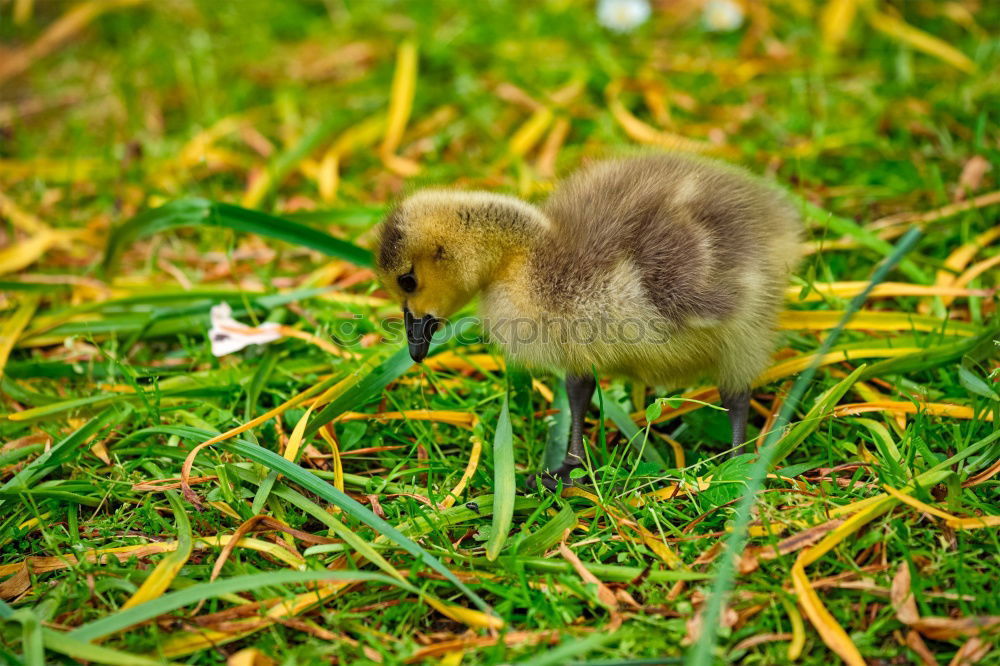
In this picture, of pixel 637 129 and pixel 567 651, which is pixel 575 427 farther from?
pixel 637 129

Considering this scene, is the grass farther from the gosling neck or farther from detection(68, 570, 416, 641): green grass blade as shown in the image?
the gosling neck

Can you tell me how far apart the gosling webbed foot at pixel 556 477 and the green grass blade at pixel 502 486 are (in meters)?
→ 0.10

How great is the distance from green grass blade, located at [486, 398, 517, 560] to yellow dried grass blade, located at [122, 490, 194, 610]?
672 mm

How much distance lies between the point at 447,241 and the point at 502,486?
0.60 metres

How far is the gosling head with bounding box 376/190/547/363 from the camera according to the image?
6.91 ft

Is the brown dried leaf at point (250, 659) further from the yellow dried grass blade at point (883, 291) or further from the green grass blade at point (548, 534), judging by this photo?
the yellow dried grass blade at point (883, 291)

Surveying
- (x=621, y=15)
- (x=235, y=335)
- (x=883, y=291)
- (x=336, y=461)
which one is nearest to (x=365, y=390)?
(x=336, y=461)

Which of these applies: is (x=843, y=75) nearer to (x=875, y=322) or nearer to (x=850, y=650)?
(x=875, y=322)

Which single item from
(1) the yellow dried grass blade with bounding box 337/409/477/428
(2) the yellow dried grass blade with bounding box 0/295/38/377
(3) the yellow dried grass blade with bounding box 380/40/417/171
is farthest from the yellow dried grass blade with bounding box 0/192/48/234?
(1) the yellow dried grass blade with bounding box 337/409/477/428

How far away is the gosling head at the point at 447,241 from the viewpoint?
6.91 feet

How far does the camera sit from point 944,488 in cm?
200

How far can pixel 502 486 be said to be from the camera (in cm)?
206

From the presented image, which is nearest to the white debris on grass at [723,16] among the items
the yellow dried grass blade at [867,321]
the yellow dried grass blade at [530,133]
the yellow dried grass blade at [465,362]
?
the yellow dried grass blade at [530,133]

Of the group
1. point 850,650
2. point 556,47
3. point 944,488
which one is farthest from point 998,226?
point 556,47
